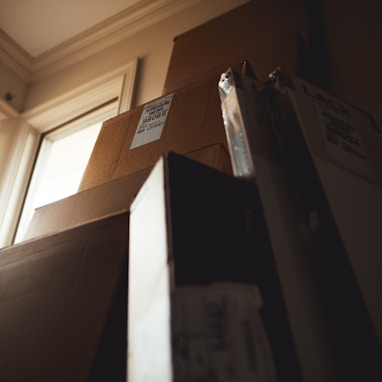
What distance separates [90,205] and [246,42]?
30.7 inches

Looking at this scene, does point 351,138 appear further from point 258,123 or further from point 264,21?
point 264,21

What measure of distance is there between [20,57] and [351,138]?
90.8 inches

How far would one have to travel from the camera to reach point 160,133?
42.9 inches

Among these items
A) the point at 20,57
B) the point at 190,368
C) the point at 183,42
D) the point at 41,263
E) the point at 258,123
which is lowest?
the point at 190,368

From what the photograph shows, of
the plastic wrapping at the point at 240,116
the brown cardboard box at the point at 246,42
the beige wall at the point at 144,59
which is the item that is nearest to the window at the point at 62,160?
the beige wall at the point at 144,59

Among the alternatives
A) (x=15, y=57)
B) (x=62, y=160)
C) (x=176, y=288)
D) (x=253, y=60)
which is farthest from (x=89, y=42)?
(x=176, y=288)

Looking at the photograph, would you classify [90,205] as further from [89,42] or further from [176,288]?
[89,42]

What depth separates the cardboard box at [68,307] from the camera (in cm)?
55

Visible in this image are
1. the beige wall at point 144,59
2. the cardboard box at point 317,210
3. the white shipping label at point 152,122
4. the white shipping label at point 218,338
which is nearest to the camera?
the white shipping label at point 218,338

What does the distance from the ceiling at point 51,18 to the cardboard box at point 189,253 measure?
189cm

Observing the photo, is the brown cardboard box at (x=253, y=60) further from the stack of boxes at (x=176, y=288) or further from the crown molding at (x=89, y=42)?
the crown molding at (x=89, y=42)

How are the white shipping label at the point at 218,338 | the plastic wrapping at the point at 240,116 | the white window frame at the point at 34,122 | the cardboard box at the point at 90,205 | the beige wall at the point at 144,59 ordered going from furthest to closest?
the white window frame at the point at 34,122, the beige wall at the point at 144,59, the cardboard box at the point at 90,205, the plastic wrapping at the point at 240,116, the white shipping label at the point at 218,338

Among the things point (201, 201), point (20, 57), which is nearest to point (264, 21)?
point (201, 201)

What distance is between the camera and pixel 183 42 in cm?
155
